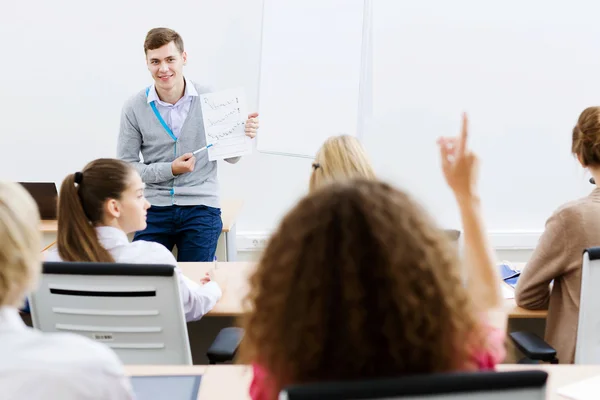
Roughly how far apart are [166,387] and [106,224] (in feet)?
2.66

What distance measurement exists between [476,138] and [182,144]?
2226mm

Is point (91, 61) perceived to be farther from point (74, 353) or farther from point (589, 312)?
point (74, 353)

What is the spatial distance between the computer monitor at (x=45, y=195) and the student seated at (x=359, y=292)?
3174 mm

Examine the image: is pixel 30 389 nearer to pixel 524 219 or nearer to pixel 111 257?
pixel 111 257

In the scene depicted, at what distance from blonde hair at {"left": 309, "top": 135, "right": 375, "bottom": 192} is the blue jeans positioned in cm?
105

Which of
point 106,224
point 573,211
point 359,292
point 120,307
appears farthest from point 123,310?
point 573,211

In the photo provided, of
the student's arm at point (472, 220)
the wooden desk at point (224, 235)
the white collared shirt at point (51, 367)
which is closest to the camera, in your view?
the white collared shirt at point (51, 367)

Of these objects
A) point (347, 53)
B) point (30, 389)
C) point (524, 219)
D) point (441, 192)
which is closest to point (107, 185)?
point (30, 389)

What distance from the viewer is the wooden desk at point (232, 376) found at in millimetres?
1598

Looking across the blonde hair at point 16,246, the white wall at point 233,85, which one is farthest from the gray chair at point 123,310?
the white wall at point 233,85

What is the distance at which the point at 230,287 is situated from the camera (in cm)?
262

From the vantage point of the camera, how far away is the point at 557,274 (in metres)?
2.21

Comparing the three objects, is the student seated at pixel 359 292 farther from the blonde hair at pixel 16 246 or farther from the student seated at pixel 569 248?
the student seated at pixel 569 248

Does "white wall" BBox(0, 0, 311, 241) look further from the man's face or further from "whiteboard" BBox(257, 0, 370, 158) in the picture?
the man's face
